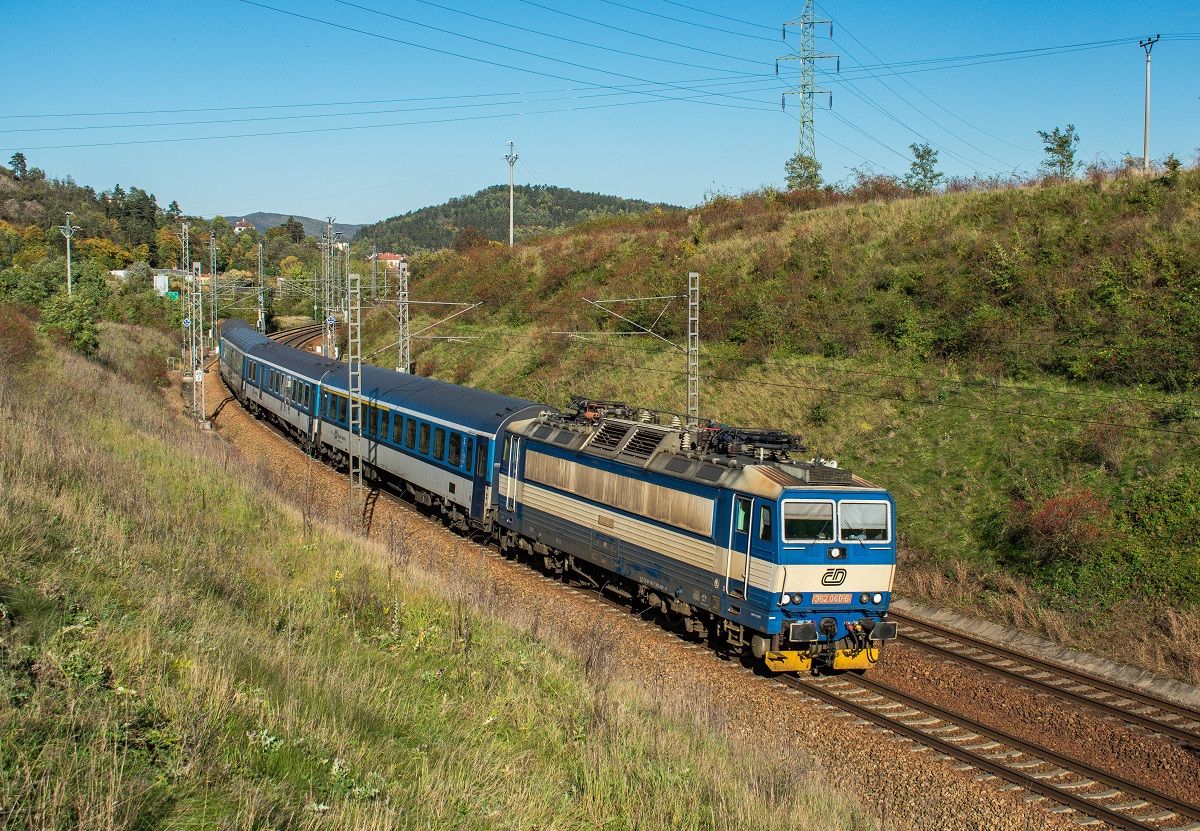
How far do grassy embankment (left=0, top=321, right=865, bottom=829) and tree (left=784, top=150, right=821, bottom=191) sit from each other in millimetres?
40317

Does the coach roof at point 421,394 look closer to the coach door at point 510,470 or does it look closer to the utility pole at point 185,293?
the coach door at point 510,470

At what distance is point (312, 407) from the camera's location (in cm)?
3133

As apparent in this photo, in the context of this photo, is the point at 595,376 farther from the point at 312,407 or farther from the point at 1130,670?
the point at 1130,670

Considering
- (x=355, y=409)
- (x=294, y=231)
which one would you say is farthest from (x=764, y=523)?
(x=294, y=231)

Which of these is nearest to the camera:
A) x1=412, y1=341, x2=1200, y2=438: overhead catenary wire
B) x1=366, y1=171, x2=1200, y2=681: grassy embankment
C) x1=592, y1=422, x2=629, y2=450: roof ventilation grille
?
x1=592, y1=422, x2=629, y2=450: roof ventilation grille

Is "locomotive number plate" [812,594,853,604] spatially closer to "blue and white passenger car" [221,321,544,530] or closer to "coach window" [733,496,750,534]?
"coach window" [733,496,750,534]

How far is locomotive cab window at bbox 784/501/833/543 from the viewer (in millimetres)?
12797

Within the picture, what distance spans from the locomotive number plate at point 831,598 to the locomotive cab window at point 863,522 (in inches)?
32.1

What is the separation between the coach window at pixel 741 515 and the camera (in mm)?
13242

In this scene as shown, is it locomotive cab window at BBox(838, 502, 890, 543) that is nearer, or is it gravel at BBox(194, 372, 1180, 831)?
gravel at BBox(194, 372, 1180, 831)

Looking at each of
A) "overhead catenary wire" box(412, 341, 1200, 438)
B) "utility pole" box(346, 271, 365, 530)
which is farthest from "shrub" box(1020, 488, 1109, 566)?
"utility pole" box(346, 271, 365, 530)

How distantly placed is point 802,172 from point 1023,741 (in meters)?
44.1

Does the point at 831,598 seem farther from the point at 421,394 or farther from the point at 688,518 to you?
the point at 421,394

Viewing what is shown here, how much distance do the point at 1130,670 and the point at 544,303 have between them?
3824 cm
